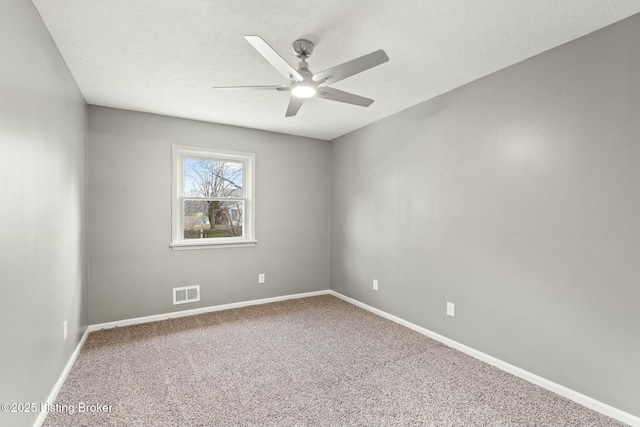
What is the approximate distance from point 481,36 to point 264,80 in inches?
66.0

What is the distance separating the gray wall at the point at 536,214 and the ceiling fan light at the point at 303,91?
5.04 ft

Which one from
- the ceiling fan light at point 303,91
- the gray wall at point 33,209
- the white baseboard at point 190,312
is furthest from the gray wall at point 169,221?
the ceiling fan light at point 303,91

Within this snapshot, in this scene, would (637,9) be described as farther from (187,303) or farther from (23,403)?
(187,303)

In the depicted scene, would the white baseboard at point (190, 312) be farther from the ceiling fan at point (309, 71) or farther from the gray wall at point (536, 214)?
the ceiling fan at point (309, 71)

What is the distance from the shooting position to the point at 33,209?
69.2 inches

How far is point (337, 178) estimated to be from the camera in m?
4.66

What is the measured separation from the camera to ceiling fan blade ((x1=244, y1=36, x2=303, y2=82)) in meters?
1.67

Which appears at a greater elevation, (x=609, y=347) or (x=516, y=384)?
(x=609, y=347)

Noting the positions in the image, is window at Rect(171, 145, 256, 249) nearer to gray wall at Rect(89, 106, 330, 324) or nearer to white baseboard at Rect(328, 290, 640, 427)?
gray wall at Rect(89, 106, 330, 324)

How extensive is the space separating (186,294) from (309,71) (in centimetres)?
304

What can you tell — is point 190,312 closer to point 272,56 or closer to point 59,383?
point 59,383

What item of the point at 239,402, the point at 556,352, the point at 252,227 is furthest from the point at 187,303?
the point at 556,352

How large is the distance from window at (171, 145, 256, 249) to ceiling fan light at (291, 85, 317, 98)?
215 cm

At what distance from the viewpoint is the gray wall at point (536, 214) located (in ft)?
6.31
